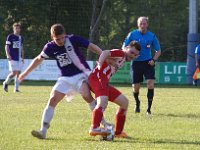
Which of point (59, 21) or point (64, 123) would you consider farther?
point (59, 21)

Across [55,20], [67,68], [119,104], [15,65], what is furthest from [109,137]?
[55,20]

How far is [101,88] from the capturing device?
9.50 metres

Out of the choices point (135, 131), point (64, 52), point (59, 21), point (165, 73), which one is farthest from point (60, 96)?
point (59, 21)

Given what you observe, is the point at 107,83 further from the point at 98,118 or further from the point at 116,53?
the point at 98,118

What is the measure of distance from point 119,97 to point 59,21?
24956 mm

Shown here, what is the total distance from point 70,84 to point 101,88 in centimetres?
47

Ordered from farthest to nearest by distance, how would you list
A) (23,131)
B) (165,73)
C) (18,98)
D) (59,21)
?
(59,21), (165,73), (18,98), (23,131)

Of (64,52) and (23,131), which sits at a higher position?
(64,52)

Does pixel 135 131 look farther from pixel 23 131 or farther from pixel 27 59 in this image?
pixel 27 59

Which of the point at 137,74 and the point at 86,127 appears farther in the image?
the point at 137,74

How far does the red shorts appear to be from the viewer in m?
9.49

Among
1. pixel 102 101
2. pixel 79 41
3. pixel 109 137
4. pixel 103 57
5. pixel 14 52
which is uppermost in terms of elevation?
pixel 79 41

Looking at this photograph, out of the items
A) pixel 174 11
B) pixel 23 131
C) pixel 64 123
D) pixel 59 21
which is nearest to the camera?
pixel 23 131

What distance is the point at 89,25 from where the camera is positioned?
115ft
